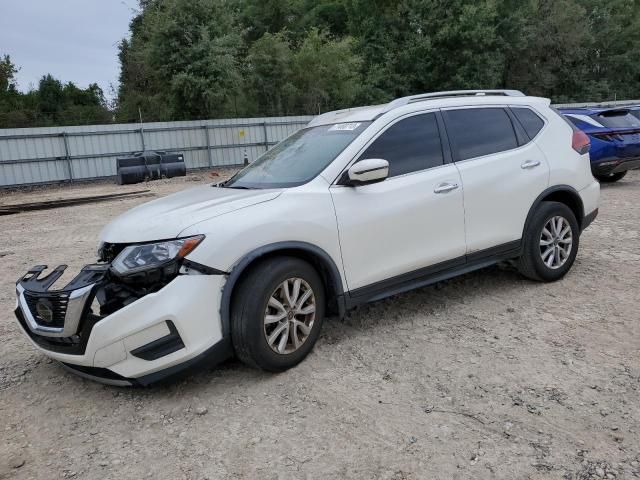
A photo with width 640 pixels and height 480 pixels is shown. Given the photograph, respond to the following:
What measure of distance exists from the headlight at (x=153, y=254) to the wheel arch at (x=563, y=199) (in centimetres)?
304

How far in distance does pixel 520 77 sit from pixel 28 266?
119 ft

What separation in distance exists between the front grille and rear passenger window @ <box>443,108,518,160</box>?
3101 mm

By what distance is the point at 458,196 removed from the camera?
13.8 feet

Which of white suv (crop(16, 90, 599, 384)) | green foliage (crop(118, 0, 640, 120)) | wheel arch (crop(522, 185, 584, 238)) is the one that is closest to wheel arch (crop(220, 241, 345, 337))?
white suv (crop(16, 90, 599, 384))

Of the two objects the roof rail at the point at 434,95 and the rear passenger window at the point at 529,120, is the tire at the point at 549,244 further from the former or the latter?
the roof rail at the point at 434,95

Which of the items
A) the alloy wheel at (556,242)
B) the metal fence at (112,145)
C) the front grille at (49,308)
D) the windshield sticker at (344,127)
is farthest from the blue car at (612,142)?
the metal fence at (112,145)

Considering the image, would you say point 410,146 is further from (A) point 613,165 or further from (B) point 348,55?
(B) point 348,55

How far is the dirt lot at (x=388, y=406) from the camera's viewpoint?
2.58 metres

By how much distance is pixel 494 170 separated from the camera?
446cm

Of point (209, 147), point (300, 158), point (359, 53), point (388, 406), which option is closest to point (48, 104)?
point (359, 53)

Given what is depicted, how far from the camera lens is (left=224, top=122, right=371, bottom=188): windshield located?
12.7 ft

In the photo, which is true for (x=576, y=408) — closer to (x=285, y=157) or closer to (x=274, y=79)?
(x=285, y=157)

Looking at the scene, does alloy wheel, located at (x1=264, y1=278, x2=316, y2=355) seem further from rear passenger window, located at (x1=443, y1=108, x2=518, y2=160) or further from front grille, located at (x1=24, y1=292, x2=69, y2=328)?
rear passenger window, located at (x1=443, y1=108, x2=518, y2=160)

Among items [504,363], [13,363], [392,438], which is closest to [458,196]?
[504,363]
